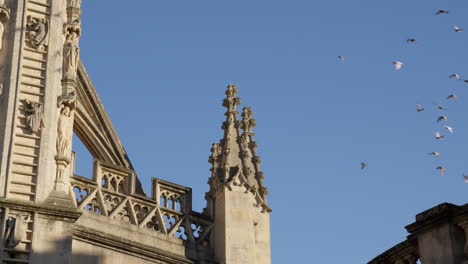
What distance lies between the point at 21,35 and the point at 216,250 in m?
5.64

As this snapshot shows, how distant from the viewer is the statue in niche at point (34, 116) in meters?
18.4

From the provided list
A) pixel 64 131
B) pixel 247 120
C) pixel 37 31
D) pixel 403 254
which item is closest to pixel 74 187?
pixel 64 131

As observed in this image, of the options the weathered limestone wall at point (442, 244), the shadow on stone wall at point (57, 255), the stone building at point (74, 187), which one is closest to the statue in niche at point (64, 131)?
the stone building at point (74, 187)

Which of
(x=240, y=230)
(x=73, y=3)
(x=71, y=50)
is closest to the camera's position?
(x=71, y=50)

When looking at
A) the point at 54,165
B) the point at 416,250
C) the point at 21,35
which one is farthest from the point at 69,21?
Result: the point at 416,250

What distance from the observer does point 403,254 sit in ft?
40.9

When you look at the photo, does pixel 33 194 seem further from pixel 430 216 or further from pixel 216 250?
pixel 430 216

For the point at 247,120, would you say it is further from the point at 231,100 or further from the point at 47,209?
the point at 47,209

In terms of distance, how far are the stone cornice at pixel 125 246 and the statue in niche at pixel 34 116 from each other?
1926 mm

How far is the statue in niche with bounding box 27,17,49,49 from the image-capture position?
63.3 feet

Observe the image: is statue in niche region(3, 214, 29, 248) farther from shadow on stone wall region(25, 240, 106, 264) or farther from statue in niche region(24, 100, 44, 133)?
statue in niche region(24, 100, 44, 133)

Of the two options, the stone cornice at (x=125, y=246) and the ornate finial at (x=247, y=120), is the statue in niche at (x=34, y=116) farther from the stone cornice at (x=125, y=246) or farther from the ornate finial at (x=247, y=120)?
the ornate finial at (x=247, y=120)

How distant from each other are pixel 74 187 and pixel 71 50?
2.60 metres

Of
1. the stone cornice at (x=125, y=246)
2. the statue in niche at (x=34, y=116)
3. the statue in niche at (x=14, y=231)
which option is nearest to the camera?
the statue in niche at (x=14, y=231)
